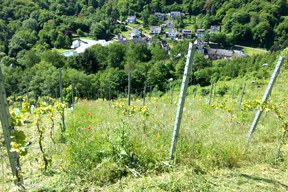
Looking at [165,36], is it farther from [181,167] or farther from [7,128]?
[7,128]

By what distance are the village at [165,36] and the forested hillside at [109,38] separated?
94.9 inches

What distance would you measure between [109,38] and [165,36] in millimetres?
15338

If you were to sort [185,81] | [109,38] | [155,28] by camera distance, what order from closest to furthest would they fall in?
1. [185,81]
2. [109,38]
3. [155,28]

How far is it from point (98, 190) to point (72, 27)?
61573 mm

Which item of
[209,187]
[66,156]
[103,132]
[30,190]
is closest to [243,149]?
[209,187]

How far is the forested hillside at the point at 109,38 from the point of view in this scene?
27250mm

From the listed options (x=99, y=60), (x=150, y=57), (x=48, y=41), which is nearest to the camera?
(x=99, y=60)

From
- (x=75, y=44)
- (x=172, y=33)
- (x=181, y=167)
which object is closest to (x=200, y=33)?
(x=172, y=33)

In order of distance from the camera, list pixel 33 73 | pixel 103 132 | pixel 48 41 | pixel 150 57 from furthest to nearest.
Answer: pixel 48 41, pixel 150 57, pixel 33 73, pixel 103 132

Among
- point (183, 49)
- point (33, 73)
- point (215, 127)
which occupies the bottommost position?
point (33, 73)

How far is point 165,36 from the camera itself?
196 ft

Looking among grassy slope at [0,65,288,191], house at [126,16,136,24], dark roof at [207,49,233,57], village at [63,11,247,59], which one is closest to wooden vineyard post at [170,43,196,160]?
grassy slope at [0,65,288,191]

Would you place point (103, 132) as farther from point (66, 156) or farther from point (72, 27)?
point (72, 27)

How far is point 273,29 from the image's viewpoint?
181 ft
